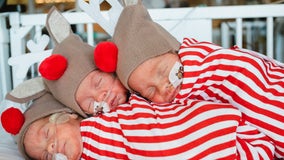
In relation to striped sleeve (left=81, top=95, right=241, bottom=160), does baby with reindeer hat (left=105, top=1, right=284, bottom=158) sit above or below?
above

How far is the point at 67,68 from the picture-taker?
0.86 m

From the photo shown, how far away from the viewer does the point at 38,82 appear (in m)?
0.96

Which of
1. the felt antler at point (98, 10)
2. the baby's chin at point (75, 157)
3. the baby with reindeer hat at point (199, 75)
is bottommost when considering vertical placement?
the baby's chin at point (75, 157)

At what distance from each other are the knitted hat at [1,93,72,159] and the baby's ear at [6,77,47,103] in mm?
23

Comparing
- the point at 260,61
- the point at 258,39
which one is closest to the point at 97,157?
the point at 260,61

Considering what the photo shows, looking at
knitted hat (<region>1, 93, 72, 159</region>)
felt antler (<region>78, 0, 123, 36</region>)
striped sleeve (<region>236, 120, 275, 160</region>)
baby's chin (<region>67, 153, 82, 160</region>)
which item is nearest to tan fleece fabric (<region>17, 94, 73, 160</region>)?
knitted hat (<region>1, 93, 72, 159</region>)

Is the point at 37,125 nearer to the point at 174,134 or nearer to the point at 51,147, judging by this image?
the point at 51,147

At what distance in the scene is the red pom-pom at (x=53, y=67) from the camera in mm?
827

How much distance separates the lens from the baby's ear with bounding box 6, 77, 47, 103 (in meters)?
0.93

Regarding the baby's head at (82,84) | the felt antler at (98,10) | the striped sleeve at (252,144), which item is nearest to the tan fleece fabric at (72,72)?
the baby's head at (82,84)

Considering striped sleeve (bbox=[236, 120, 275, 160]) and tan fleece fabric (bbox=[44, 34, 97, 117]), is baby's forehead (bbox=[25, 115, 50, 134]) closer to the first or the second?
tan fleece fabric (bbox=[44, 34, 97, 117])

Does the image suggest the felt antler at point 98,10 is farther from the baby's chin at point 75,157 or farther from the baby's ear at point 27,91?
the baby's chin at point 75,157

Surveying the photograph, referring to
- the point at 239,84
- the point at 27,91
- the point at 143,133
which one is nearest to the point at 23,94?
the point at 27,91

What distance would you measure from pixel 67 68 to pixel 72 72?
0.02 m
